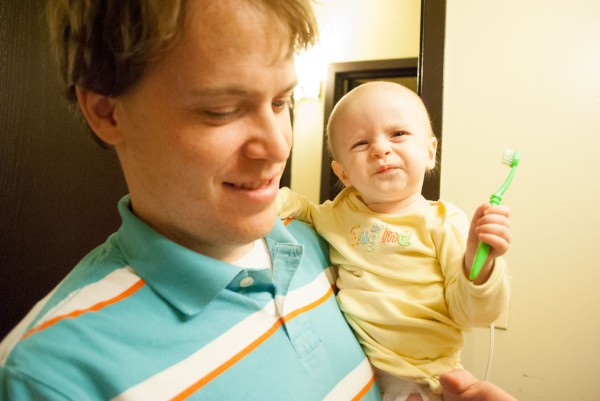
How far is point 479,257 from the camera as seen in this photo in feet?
2.04

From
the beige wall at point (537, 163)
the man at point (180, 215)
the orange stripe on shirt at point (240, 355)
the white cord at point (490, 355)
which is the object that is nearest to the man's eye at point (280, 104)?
the man at point (180, 215)

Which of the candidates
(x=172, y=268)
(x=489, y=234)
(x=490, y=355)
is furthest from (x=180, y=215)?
(x=490, y=355)

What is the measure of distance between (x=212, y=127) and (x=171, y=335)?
29 cm

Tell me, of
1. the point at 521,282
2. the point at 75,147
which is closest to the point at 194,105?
the point at 75,147

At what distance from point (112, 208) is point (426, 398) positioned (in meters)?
0.91

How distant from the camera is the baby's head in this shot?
31.9 inches

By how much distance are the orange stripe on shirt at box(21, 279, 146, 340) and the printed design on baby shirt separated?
48 cm

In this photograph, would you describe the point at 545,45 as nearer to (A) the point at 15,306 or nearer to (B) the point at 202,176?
(B) the point at 202,176

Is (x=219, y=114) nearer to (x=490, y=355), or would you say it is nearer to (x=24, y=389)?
(x=24, y=389)

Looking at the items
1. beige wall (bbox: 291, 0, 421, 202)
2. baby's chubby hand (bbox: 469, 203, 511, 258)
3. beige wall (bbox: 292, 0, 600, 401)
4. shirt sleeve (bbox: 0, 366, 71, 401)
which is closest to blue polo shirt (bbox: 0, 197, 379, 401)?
shirt sleeve (bbox: 0, 366, 71, 401)

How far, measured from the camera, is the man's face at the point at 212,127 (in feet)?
1.57

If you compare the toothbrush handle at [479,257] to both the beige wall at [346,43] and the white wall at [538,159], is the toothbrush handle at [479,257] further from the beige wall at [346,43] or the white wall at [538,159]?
the beige wall at [346,43]

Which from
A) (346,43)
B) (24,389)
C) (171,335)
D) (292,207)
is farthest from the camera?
(346,43)

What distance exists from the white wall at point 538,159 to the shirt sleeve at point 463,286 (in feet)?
1.39
